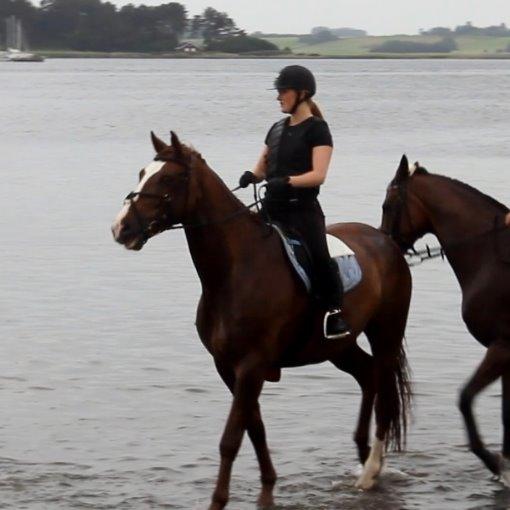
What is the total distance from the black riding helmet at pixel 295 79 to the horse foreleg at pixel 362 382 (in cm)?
200

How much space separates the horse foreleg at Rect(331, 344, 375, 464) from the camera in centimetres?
1011

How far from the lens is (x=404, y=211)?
1026cm

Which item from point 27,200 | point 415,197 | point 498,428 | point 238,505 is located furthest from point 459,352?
point 27,200

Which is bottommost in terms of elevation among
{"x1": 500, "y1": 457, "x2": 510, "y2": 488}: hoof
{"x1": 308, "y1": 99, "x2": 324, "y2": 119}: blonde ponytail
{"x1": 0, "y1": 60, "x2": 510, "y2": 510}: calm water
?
{"x1": 0, "y1": 60, "x2": 510, "y2": 510}: calm water

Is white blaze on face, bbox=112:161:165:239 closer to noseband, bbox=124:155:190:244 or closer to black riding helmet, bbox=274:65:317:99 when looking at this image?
noseband, bbox=124:155:190:244

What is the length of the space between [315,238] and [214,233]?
699 mm

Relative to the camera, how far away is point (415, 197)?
10.2 meters

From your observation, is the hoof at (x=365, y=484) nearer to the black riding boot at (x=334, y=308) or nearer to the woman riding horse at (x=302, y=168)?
the black riding boot at (x=334, y=308)

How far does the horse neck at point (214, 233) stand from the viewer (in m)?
8.78

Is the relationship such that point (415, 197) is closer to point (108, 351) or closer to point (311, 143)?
point (311, 143)

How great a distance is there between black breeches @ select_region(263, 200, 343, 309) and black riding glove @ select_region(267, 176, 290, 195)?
17 cm

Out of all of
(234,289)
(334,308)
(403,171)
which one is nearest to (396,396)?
(334,308)

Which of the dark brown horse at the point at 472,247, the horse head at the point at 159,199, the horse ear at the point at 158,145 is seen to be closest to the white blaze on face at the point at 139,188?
the horse head at the point at 159,199

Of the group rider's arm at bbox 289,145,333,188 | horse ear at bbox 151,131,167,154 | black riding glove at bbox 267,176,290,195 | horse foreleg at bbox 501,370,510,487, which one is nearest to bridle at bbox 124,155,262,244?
horse ear at bbox 151,131,167,154
